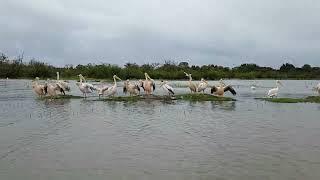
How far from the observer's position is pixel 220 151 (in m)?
11.9

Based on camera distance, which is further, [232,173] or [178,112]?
[178,112]

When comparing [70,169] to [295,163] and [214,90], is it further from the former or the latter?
[214,90]

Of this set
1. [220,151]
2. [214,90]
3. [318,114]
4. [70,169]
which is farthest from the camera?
[214,90]

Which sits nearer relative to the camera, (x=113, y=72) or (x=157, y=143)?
(x=157, y=143)

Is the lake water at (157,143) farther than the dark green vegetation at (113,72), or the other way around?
the dark green vegetation at (113,72)

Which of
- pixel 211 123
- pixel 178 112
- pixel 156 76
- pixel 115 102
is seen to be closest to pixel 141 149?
pixel 211 123

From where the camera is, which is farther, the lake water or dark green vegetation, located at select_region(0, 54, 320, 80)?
dark green vegetation, located at select_region(0, 54, 320, 80)

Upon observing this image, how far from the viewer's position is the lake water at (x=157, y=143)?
9812mm

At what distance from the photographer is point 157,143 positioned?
42.2 ft

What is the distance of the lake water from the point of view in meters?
9.81

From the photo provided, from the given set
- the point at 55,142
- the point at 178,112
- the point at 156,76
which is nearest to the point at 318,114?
the point at 178,112

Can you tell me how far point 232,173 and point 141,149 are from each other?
2.95 meters

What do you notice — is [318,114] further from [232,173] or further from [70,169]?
[70,169]

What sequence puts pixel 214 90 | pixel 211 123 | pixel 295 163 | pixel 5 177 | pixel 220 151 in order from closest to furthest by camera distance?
pixel 5 177
pixel 295 163
pixel 220 151
pixel 211 123
pixel 214 90
